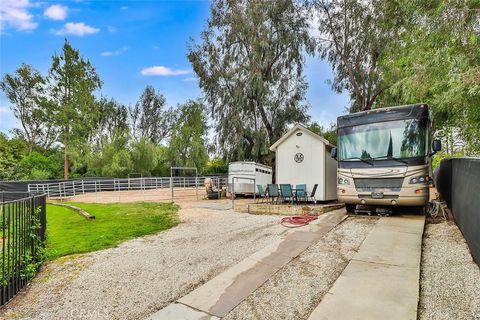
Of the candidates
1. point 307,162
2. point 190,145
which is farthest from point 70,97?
point 307,162

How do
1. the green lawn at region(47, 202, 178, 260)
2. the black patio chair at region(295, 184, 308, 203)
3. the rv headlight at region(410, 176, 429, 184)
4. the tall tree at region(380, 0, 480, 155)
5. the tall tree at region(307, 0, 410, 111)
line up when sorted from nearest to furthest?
the tall tree at region(380, 0, 480, 155) → the green lawn at region(47, 202, 178, 260) → the rv headlight at region(410, 176, 429, 184) → the black patio chair at region(295, 184, 308, 203) → the tall tree at region(307, 0, 410, 111)

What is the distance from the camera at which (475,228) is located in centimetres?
379

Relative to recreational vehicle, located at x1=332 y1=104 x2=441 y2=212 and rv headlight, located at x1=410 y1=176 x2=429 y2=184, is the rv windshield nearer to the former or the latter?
recreational vehicle, located at x1=332 y1=104 x2=441 y2=212

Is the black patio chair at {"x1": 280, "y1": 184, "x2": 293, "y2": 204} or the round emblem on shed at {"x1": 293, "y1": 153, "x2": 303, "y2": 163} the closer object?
the black patio chair at {"x1": 280, "y1": 184, "x2": 293, "y2": 204}

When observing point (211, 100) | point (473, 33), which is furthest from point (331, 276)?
point (211, 100)

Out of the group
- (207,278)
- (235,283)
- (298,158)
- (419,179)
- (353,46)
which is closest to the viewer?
(235,283)

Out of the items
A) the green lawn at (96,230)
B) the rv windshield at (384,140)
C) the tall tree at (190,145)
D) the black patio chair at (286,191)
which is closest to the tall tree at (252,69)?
the black patio chair at (286,191)

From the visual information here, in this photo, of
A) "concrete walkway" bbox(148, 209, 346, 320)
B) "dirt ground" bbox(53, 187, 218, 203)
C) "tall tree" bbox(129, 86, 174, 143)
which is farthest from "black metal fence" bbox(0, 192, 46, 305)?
"tall tree" bbox(129, 86, 174, 143)

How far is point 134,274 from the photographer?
393cm

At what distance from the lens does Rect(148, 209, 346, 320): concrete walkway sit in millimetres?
2812

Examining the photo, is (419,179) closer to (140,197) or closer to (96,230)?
(96,230)

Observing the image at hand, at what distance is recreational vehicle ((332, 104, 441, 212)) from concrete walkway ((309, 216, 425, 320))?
1.74m

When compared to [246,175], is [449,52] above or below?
above

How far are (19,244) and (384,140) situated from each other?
759 centimetres
